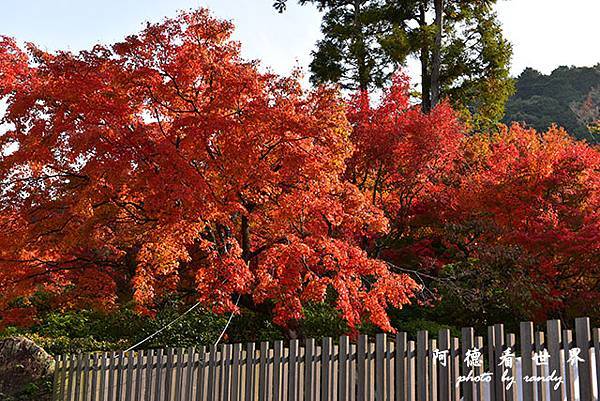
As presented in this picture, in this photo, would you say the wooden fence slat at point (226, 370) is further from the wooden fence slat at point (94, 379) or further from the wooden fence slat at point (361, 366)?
the wooden fence slat at point (94, 379)

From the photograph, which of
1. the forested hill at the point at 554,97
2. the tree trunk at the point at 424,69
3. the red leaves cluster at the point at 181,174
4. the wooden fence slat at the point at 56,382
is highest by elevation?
the forested hill at the point at 554,97

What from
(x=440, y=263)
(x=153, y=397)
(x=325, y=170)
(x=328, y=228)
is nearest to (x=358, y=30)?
(x=440, y=263)

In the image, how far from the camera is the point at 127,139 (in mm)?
9023

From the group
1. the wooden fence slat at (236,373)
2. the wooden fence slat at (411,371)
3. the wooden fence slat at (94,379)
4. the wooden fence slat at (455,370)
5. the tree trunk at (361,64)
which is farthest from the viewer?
the tree trunk at (361,64)

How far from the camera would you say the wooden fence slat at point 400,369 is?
5602mm

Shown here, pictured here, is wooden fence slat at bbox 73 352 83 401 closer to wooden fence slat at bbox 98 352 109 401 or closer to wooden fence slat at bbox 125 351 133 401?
wooden fence slat at bbox 98 352 109 401

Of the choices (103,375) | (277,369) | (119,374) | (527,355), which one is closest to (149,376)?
(119,374)

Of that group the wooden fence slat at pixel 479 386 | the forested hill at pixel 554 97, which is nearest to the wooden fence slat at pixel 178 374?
the wooden fence slat at pixel 479 386

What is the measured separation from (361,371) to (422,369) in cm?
64

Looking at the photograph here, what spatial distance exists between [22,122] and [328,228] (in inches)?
239

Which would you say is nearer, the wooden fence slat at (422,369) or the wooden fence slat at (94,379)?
the wooden fence slat at (422,369)

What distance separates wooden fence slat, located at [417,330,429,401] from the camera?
5.48m

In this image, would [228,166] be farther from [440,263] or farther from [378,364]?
[440,263]

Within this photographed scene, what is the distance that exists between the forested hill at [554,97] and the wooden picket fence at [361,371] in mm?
33579
